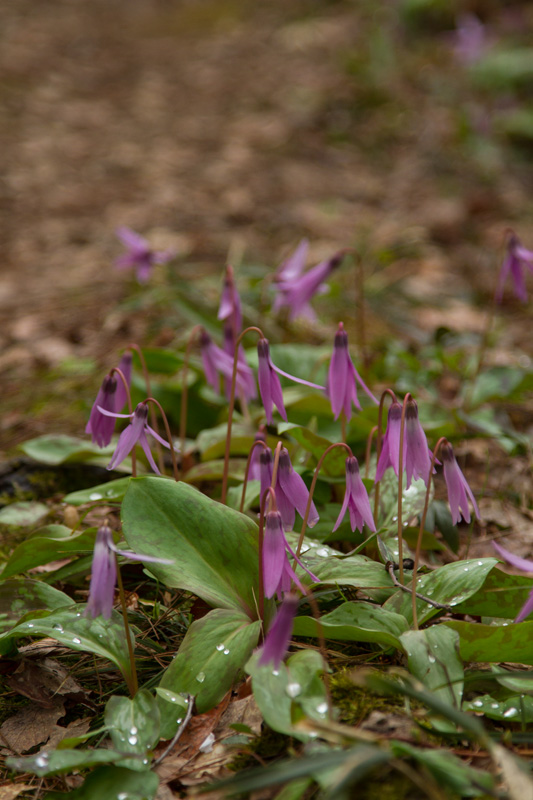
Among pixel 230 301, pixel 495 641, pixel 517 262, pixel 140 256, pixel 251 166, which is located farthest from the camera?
pixel 251 166

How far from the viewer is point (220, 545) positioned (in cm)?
138

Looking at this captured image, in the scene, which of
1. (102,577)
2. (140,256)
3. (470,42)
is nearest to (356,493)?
(102,577)

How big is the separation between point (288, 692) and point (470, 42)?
6.23 m

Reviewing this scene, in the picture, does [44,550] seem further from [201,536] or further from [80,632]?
[201,536]

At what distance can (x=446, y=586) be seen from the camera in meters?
1.34

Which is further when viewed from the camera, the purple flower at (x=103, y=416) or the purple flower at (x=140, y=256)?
the purple flower at (x=140, y=256)

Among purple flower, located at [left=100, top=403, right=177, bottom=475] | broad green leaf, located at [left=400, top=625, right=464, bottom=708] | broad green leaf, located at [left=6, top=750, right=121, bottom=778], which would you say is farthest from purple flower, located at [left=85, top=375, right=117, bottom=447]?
broad green leaf, located at [left=400, top=625, right=464, bottom=708]

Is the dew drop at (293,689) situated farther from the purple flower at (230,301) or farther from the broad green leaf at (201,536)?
the purple flower at (230,301)

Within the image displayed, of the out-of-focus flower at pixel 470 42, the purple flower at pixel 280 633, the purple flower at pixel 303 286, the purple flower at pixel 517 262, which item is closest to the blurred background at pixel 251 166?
the out-of-focus flower at pixel 470 42

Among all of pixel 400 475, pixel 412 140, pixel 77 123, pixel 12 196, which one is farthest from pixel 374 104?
pixel 400 475

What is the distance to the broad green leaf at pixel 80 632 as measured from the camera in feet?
4.10

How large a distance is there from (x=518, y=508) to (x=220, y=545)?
3.40 ft

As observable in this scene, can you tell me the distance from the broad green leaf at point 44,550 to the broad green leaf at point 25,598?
7 cm

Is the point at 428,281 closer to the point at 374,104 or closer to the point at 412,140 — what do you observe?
the point at 412,140
